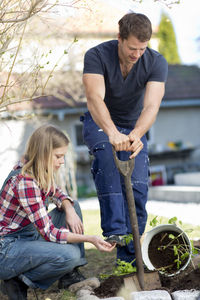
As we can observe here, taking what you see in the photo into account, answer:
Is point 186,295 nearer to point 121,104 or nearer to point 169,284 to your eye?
point 169,284

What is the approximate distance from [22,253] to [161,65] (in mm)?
1651

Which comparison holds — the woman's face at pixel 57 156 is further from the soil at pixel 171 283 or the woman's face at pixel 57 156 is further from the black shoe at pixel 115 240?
the soil at pixel 171 283

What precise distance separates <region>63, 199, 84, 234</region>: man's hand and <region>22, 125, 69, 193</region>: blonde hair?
296 millimetres

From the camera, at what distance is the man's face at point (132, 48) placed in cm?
285

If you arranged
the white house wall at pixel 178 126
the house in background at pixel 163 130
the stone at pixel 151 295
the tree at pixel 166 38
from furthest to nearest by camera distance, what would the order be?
the tree at pixel 166 38, the white house wall at pixel 178 126, the house in background at pixel 163 130, the stone at pixel 151 295

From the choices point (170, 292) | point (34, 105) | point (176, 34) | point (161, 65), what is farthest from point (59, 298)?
point (176, 34)

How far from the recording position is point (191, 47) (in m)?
9.50

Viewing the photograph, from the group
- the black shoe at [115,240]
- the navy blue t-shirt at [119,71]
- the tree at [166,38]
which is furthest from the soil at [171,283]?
the tree at [166,38]

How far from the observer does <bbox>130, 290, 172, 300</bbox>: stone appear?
2309 mm

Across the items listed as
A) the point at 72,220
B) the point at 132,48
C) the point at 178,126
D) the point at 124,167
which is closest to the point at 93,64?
the point at 132,48

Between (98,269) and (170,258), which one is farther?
(98,269)

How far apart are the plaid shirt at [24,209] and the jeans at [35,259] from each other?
0.06 meters

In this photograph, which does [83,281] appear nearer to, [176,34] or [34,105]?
[34,105]

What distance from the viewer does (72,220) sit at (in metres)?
2.94
